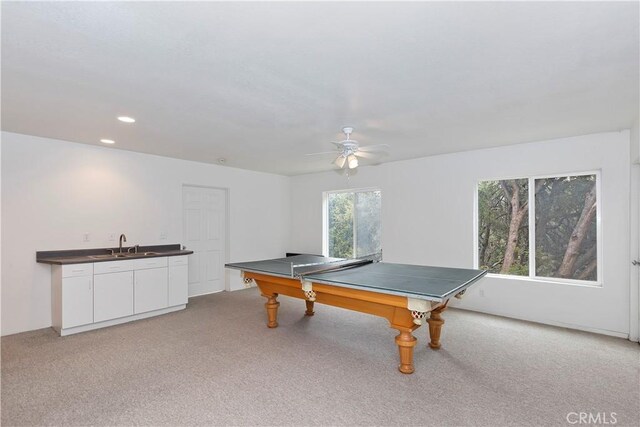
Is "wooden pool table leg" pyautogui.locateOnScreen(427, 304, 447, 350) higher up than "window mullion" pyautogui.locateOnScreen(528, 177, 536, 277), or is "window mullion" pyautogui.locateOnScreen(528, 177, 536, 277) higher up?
"window mullion" pyautogui.locateOnScreen(528, 177, 536, 277)

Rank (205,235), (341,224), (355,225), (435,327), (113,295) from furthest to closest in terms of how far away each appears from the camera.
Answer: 1. (341,224)
2. (355,225)
3. (205,235)
4. (113,295)
5. (435,327)

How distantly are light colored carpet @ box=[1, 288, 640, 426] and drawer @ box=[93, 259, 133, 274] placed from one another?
2.42 feet

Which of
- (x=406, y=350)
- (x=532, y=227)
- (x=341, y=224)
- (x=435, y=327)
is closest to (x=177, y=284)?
(x=341, y=224)

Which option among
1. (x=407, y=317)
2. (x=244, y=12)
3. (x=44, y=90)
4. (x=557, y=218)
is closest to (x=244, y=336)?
(x=407, y=317)

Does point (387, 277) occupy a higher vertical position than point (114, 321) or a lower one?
higher

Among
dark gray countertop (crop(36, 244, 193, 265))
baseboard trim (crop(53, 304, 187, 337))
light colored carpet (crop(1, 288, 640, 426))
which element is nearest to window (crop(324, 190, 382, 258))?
light colored carpet (crop(1, 288, 640, 426))

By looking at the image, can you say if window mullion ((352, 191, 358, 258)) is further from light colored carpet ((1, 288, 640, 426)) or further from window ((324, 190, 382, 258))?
light colored carpet ((1, 288, 640, 426))

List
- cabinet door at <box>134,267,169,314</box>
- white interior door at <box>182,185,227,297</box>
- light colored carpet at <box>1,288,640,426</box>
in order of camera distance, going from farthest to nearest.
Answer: white interior door at <box>182,185,227,297</box>
cabinet door at <box>134,267,169,314</box>
light colored carpet at <box>1,288,640,426</box>

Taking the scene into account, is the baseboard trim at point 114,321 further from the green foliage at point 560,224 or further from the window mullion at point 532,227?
the green foliage at point 560,224

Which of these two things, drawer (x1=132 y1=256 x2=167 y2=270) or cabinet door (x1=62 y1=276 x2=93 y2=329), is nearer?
cabinet door (x1=62 y1=276 x2=93 y2=329)

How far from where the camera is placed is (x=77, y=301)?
3678 millimetres

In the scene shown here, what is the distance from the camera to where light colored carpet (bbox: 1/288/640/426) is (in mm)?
2137

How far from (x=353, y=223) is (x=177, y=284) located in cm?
330

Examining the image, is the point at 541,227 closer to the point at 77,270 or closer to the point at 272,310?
the point at 272,310
